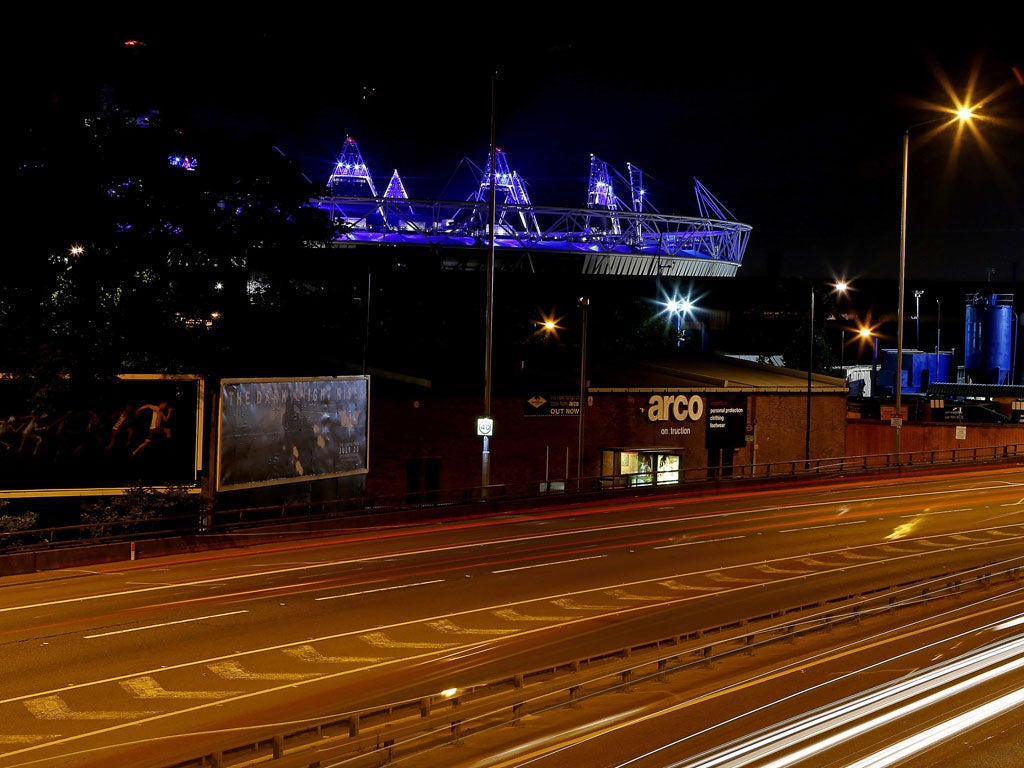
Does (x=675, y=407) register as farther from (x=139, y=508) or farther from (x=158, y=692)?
(x=158, y=692)

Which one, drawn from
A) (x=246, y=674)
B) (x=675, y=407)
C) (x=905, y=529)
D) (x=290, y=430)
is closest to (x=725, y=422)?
(x=675, y=407)

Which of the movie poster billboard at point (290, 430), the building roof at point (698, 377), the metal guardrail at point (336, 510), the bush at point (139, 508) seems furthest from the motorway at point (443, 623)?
the building roof at point (698, 377)

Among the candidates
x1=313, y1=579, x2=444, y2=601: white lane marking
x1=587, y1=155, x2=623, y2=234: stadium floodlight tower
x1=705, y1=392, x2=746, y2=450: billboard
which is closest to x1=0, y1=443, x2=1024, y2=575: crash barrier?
x1=313, y1=579, x2=444, y2=601: white lane marking

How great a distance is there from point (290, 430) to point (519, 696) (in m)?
17.7

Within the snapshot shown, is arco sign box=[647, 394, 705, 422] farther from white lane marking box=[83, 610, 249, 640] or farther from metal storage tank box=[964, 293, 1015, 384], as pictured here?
metal storage tank box=[964, 293, 1015, 384]

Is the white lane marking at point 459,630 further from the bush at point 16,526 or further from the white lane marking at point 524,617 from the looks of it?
the bush at point 16,526

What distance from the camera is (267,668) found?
43.8 ft

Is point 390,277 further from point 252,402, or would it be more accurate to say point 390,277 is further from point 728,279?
A: point 728,279

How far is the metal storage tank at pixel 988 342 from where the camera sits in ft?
351

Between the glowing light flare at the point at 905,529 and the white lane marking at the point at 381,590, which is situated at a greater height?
Answer: the glowing light flare at the point at 905,529

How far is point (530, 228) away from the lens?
97188mm

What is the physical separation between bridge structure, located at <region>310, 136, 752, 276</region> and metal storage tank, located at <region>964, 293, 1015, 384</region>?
2678 cm

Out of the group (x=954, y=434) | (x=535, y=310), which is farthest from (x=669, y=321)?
(x=954, y=434)

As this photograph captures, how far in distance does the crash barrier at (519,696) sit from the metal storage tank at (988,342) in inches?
3944
